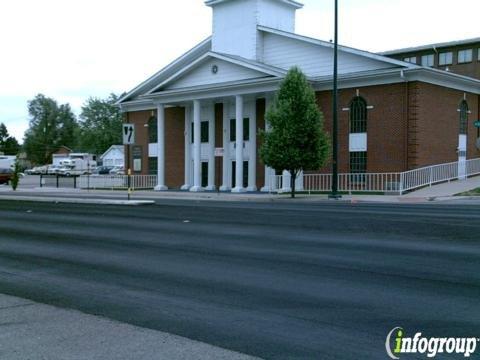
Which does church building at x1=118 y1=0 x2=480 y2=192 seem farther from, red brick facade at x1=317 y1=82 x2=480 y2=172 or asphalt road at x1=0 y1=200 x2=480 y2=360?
asphalt road at x1=0 y1=200 x2=480 y2=360

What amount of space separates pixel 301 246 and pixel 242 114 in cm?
2352

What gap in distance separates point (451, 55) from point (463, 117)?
26136 mm

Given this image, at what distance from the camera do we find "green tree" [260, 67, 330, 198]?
88.7 ft

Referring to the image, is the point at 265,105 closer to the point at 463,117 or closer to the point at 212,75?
the point at 212,75

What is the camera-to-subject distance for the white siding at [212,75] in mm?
34188

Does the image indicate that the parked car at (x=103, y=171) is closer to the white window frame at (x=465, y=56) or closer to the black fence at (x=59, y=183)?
the black fence at (x=59, y=183)

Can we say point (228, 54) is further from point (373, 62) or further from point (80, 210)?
point (80, 210)

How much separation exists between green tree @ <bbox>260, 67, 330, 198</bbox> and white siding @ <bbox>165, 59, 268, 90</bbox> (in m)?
5.82

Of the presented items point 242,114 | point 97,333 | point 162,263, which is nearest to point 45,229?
point 162,263

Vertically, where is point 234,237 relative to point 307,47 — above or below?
below

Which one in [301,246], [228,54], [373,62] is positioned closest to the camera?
[301,246]

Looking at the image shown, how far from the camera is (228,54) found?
3566 cm

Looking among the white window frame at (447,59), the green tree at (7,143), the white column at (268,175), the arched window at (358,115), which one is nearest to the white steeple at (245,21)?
the white column at (268,175)

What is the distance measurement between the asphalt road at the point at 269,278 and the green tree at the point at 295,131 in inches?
471
